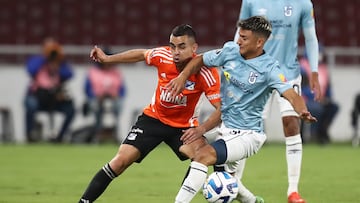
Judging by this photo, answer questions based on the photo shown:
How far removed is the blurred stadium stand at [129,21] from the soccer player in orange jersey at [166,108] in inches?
522

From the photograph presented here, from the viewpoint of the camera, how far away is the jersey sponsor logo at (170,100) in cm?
900

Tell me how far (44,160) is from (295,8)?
20.7 feet

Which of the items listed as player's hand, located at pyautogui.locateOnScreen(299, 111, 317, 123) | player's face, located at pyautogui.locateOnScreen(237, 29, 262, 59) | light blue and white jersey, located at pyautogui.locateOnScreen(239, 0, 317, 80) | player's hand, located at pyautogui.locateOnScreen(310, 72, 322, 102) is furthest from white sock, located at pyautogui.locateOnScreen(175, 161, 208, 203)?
light blue and white jersey, located at pyautogui.locateOnScreen(239, 0, 317, 80)

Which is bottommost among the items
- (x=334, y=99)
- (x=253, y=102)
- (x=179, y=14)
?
(x=334, y=99)

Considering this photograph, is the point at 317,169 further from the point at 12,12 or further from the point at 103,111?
the point at 12,12

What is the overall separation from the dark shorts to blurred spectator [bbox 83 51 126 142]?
10.0 metres

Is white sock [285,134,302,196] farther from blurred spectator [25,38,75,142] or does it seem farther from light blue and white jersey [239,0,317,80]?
blurred spectator [25,38,75,142]

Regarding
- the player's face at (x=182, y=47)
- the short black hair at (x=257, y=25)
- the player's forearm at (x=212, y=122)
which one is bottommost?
the player's forearm at (x=212, y=122)

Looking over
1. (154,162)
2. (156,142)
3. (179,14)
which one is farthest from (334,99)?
(156,142)

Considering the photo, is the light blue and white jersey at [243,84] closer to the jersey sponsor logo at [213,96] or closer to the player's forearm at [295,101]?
the jersey sponsor logo at [213,96]

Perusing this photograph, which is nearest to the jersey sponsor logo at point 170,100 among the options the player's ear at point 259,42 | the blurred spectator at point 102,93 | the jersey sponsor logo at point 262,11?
the player's ear at point 259,42

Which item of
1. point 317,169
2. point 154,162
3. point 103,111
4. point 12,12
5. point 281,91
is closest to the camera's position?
point 281,91

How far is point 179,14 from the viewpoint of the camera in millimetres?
22547

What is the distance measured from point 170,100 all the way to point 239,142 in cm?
83
